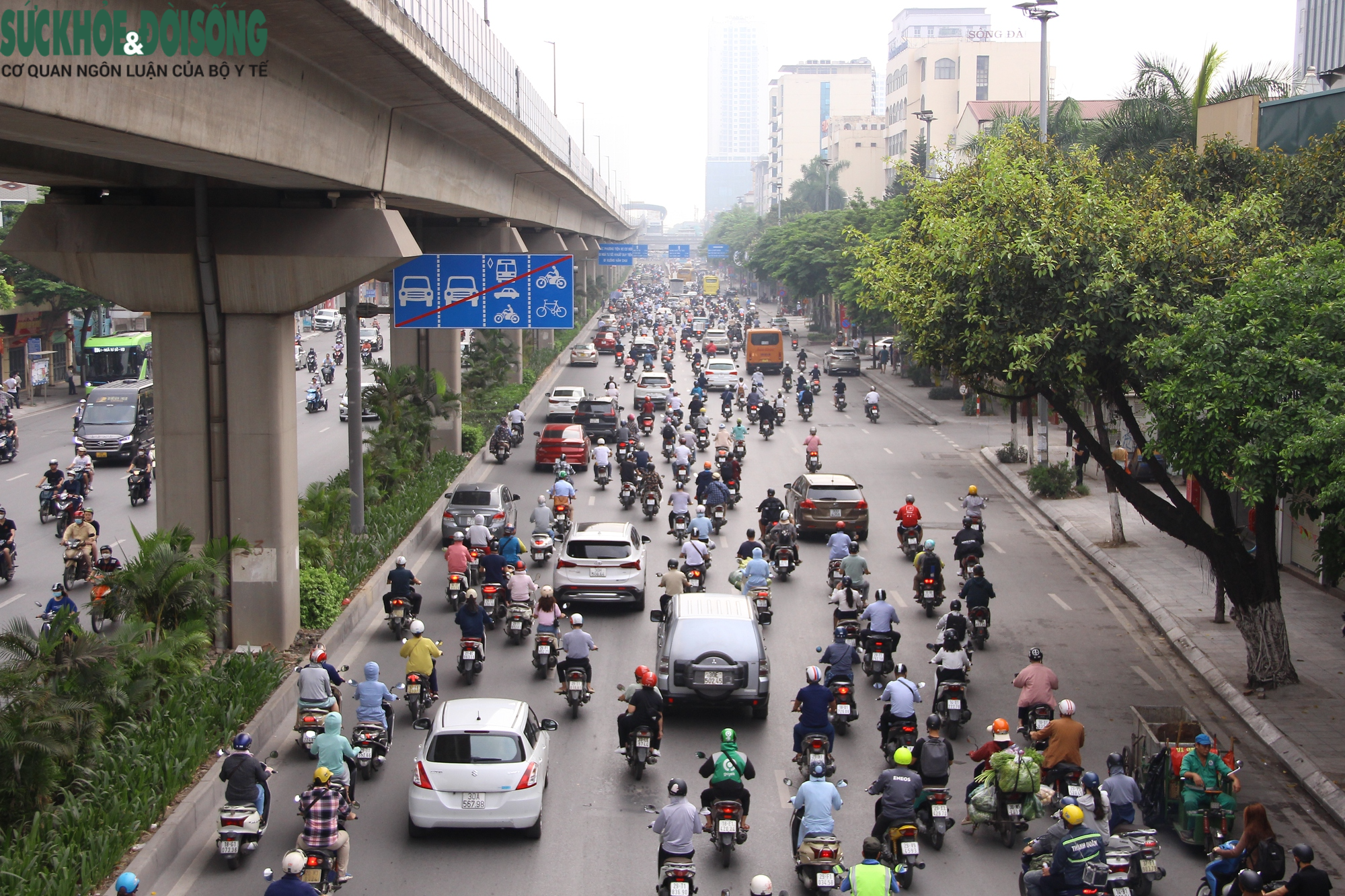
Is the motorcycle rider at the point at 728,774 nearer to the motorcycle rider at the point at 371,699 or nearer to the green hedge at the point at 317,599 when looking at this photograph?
the motorcycle rider at the point at 371,699

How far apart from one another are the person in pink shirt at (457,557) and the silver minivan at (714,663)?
238 inches

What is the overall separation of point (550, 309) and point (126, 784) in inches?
621

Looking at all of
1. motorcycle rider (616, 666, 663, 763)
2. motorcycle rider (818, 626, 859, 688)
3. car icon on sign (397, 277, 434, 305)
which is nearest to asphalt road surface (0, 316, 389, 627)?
car icon on sign (397, 277, 434, 305)

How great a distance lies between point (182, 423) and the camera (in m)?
17.8

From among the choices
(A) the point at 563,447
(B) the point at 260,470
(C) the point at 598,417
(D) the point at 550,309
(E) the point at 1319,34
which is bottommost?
(A) the point at 563,447

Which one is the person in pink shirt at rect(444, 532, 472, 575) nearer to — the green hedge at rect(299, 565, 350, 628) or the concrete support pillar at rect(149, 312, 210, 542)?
the green hedge at rect(299, 565, 350, 628)

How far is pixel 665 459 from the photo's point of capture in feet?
117

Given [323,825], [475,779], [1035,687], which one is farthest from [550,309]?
[323,825]

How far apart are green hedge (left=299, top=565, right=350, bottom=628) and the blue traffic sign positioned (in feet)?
23.5

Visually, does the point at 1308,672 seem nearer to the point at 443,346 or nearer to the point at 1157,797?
the point at 1157,797

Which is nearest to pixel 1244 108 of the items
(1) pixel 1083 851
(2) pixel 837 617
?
(2) pixel 837 617

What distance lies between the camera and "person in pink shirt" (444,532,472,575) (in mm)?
20844

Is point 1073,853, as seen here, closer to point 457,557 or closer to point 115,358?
point 457,557

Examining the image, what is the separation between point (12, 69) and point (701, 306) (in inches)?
4082
